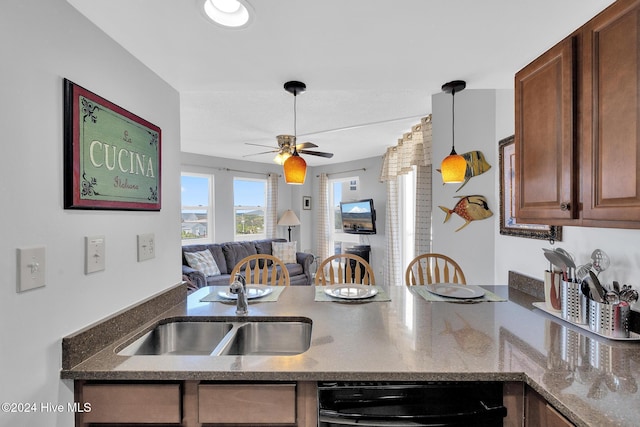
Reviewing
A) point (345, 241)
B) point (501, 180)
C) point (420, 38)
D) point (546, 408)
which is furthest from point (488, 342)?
point (345, 241)

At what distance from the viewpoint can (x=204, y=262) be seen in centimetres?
438

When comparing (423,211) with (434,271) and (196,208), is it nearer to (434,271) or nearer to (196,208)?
(434,271)

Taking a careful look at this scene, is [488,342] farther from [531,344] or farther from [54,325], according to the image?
[54,325]

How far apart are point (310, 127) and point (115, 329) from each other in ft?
9.74

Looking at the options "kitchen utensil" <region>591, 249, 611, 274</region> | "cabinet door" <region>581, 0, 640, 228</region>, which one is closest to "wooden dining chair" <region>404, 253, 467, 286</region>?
"kitchen utensil" <region>591, 249, 611, 274</region>

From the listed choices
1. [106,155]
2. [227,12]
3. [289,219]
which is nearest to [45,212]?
[106,155]

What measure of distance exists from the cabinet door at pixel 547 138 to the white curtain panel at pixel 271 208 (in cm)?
497

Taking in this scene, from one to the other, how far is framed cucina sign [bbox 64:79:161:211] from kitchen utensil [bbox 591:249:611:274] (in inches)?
78.3

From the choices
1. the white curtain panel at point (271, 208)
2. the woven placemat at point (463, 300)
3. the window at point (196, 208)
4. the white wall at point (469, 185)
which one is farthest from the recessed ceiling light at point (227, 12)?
the white curtain panel at point (271, 208)

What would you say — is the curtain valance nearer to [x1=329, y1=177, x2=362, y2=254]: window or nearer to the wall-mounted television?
the wall-mounted television

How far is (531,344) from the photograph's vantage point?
1076 millimetres

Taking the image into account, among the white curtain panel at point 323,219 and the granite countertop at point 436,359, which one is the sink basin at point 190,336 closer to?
the granite countertop at point 436,359

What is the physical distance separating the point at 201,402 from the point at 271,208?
5133 millimetres

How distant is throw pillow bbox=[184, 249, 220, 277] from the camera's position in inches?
168
